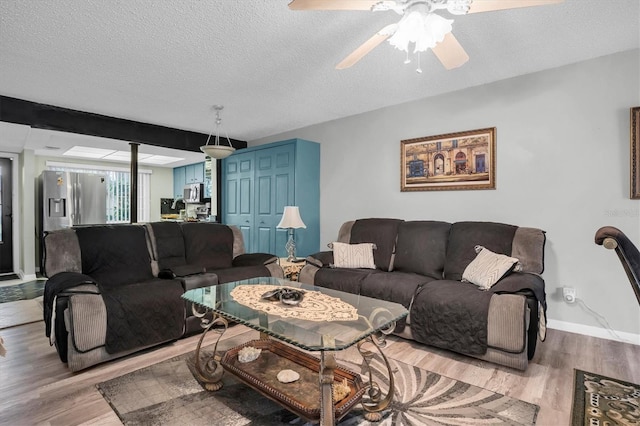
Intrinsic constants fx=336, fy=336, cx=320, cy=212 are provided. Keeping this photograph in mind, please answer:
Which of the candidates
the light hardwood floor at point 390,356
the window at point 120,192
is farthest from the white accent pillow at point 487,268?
the window at point 120,192

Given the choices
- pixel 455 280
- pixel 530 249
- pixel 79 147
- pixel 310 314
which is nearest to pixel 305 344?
pixel 310 314

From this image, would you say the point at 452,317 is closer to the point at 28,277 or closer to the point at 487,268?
the point at 487,268

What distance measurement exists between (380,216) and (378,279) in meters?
1.35

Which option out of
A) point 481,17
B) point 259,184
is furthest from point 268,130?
point 481,17

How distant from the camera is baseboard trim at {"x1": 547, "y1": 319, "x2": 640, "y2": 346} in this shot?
8.83 ft

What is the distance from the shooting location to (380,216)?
4203 millimetres

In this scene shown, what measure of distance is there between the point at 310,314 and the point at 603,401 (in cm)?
172

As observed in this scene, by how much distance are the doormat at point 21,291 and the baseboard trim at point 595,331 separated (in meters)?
5.89

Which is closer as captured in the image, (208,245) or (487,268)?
(487,268)

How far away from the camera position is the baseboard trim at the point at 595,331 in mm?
2691

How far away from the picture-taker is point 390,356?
2.53 m

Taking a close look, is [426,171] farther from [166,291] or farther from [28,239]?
[28,239]

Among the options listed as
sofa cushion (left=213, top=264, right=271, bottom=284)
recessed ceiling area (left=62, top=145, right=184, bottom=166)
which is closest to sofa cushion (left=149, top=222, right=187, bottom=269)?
sofa cushion (left=213, top=264, right=271, bottom=284)

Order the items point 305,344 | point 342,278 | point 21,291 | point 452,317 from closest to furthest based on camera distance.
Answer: point 305,344 → point 452,317 → point 342,278 → point 21,291
